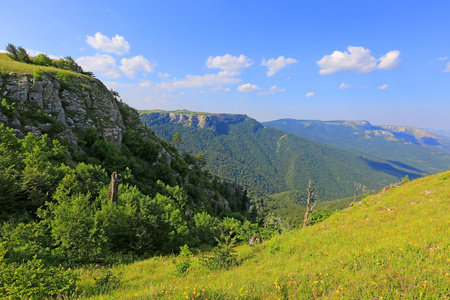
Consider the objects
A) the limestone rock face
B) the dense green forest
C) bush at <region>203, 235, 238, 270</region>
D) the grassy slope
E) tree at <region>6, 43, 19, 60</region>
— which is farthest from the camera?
tree at <region>6, 43, 19, 60</region>

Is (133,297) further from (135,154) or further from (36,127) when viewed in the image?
(135,154)

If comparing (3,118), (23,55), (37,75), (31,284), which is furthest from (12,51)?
(31,284)

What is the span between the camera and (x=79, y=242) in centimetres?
1124

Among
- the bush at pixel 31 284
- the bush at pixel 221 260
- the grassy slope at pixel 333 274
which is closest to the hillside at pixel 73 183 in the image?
the bush at pixel 31 284

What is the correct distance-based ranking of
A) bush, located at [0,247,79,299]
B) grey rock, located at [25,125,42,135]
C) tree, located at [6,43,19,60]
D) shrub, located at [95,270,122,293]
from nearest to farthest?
bush, located at [0,247,79,299]
shrub, located at [95,270,122,293]
grey rock, located at [25,125,42,135]
tree, located at [6,43,19,60]

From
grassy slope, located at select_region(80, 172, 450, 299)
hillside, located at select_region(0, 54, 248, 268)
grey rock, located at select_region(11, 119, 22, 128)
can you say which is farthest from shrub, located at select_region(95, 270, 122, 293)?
grey rock, located at select_region(11, 119, 22, 128)

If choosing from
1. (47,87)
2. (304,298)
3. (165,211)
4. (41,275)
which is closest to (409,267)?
(304,298)

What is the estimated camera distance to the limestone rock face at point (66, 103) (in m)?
27.7

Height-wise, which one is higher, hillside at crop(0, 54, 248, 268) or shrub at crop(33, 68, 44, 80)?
shrub at crop(33, 68, 44, 80)

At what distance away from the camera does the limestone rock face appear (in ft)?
90.8

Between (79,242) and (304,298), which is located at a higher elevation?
(304,298)

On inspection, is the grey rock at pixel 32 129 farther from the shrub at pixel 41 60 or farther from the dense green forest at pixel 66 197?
the shrub at pixel 41 60

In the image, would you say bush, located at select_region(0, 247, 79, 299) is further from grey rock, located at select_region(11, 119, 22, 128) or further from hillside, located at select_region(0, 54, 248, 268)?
grey rock, located at select_region(11, 119, 22, 128)

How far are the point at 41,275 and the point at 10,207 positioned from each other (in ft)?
41.3
